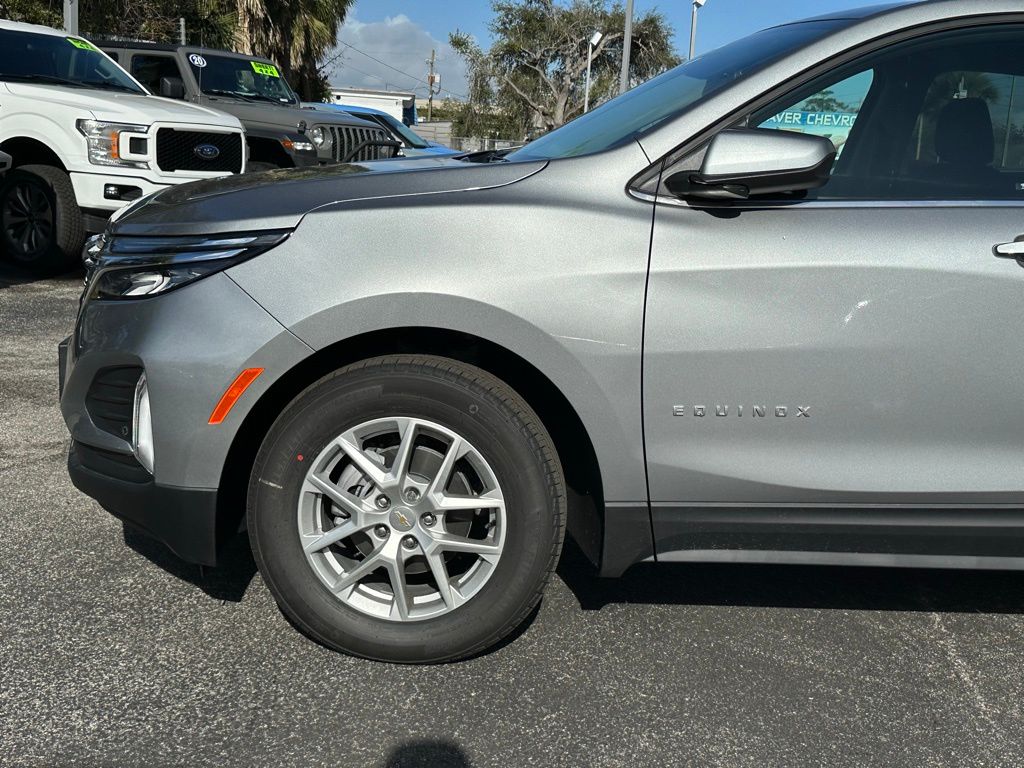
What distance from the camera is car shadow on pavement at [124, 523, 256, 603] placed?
315cm

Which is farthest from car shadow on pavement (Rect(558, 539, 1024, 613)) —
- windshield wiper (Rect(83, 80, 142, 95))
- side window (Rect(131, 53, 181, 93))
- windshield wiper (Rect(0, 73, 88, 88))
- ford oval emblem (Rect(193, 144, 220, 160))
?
side window (Rect(131, 53, 181, 93))

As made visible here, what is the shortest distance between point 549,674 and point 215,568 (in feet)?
3.98

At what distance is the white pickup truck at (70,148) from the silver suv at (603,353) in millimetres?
5898

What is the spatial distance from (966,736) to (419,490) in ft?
4.89

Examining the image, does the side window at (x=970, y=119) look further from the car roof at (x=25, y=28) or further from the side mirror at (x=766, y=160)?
the car roof at (x=25, y=28)

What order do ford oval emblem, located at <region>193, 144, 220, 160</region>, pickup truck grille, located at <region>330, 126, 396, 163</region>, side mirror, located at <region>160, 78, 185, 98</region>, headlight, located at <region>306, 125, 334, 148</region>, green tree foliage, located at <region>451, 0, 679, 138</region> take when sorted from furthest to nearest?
green tree foliage, located at <region>451, 0, 679, 138</region>
pickup truck grille, located at <region>330, 126, 396, 163</region>
headlight, located at <region>306, 125, 334, 148</region>
side mirror, located at <region>160, 78, 185, 98</region>
ford oval emblem, located at <region>193, 144, 220, 160</region>

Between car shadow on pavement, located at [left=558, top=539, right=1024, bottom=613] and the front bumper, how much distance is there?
1.21 metres

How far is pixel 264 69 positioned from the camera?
39.3 ft

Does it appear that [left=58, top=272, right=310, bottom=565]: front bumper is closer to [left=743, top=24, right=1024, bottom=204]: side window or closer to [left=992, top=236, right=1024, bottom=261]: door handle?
[left=743, top=24, right=1024, bottom=204]: side window

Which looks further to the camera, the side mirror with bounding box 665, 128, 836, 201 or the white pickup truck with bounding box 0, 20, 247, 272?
the white pickup truck with bounding box 0, 20, 247, 272

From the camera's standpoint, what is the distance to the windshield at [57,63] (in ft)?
27.6

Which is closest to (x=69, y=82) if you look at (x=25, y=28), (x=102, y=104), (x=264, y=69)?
(x=25, y=28)

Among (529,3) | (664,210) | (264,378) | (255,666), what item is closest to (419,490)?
(264,378)

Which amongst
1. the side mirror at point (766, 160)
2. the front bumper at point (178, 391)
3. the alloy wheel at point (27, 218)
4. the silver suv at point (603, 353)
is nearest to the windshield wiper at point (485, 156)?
the silver suv at point (603, 353)
